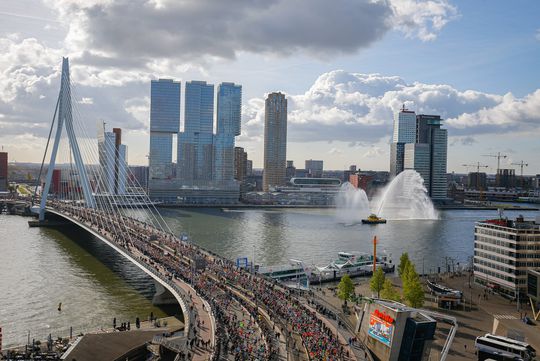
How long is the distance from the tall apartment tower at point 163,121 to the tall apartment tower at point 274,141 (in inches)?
927

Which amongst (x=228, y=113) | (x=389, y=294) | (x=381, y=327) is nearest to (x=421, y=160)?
(x=228, y=113)

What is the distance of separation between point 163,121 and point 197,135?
25.2 feet

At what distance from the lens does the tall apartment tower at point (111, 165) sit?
160 feet

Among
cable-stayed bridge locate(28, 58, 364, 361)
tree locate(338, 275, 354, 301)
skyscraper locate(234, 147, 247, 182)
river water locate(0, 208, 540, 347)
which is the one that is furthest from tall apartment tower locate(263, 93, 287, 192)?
tree locate(338, 275, 354, 301)

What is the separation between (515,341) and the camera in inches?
637

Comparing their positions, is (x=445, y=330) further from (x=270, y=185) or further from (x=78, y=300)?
(x=270, y=185)

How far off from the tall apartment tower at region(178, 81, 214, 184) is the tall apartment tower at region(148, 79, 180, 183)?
2550 mm

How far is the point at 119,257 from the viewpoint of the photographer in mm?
34406

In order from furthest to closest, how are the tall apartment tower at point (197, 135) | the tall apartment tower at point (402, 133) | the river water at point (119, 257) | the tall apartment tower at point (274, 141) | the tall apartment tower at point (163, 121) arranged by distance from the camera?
1. the tall apartment tower at point (402, 133)
2. the tall apartment tower at point (274, 141)
3. the tall apartment tower at point (163, 121)
4. the tall apartment tower at point (197, 135)
5. the river water at point (119, 257)

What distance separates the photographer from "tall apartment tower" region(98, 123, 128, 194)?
48694mm

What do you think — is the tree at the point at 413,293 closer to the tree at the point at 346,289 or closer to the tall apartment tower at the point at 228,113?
the tree at the point at 346,289

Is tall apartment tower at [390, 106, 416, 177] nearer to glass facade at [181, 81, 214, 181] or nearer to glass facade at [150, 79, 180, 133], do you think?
glass facade at [181, 81, 214, 181]

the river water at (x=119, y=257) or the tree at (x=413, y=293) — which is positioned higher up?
the tree at (x=413, y=293)

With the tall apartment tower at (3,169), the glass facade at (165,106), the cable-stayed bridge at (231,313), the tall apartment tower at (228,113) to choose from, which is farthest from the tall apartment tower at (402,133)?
the cable-stayed bridge at (231,313)
